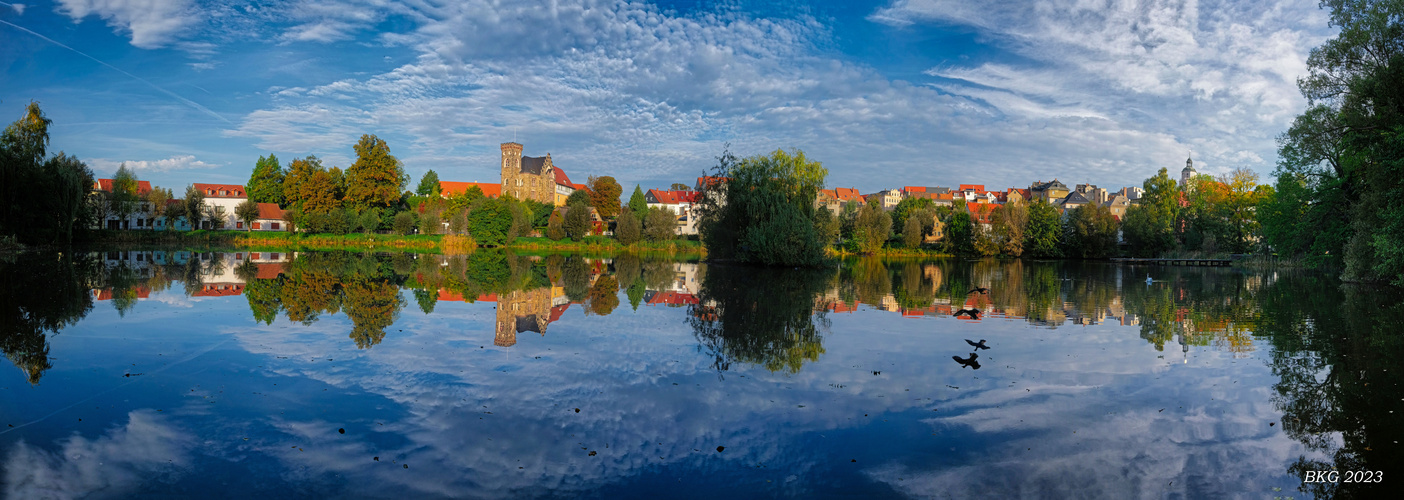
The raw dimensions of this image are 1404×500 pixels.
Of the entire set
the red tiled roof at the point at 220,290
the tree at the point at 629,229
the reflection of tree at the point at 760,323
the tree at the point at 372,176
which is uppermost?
the tree at the point at 372,176

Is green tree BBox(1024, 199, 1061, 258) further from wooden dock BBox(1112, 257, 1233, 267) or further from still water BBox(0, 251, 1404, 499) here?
still water BBox(0, 251, 1404, 499)

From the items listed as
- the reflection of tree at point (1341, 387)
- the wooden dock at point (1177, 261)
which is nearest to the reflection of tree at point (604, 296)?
the reflection of tree at point (1341, 387)

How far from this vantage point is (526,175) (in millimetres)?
116875

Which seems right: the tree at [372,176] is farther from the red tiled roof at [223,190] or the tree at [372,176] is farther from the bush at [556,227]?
the red tiled roof at [223,190]

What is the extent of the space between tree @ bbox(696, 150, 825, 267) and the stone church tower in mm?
78568

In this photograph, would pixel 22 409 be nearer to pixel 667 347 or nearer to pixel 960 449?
pixel 667 347

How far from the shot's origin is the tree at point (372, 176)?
7081 cm

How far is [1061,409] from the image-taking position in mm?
7941

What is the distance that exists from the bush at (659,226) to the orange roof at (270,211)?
51.3m

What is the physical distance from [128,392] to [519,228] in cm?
6607

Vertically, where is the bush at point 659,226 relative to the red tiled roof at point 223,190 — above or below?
below

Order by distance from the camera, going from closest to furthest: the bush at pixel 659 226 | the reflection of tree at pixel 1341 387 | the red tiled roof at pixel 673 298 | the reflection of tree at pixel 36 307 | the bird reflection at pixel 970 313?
the reflection of tree at pixel 1341 387
the reflection of tree at pixel 36 307
the bird reflection at pixel 970 313
the red tiled roof at pixel 673 298
the bush at pixel 659 226

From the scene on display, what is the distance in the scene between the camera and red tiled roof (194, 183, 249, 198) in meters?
101

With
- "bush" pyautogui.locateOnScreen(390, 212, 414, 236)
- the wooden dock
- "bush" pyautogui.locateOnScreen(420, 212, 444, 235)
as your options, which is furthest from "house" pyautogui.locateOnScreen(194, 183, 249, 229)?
the wooden dock
